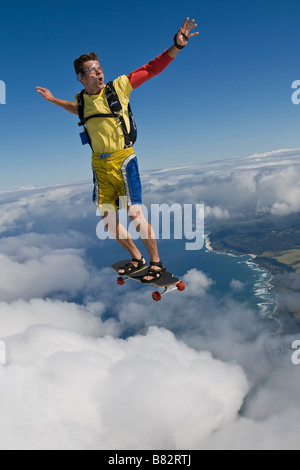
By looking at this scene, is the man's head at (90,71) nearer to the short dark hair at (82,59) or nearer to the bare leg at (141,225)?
the short dark hair at (82,59)

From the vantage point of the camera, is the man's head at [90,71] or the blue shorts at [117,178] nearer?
the man's head at [90,71]

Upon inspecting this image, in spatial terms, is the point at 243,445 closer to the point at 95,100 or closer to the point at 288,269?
the point at 288,269

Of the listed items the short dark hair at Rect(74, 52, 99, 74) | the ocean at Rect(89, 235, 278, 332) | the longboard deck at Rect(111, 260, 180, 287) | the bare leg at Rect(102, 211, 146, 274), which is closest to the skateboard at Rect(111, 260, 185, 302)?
the longboard deck at Rect(111, 260, 180, 287)

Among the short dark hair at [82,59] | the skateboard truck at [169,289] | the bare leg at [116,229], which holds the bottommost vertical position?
the skateboard truck at [169,289]

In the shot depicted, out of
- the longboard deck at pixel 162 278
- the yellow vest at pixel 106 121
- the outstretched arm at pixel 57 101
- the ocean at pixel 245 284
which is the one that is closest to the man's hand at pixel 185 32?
the yellow vest at pixel 106 121

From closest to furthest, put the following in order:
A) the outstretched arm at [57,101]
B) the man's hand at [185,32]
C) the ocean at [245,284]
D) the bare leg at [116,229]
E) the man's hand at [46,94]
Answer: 1. the man's hand at [185,32]
2. the outstretched arm at [57,101]
3. the man's hand at [46,94]
4. the bare leg at [116,229]
5. the ocean at [245,284]

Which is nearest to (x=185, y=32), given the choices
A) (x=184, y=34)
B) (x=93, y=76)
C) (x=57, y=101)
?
(x=184, y=34)
